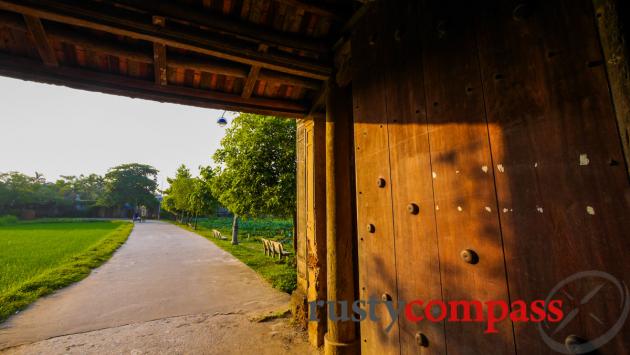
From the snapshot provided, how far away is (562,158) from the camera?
1.01 metres

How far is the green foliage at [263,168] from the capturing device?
8.85 m

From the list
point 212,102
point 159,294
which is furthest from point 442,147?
point 159,294

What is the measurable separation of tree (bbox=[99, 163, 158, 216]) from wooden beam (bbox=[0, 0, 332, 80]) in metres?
72.5

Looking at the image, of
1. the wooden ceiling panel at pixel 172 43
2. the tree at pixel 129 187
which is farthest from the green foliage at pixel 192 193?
the tree at pixel 129 187

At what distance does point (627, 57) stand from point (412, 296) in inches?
56.2

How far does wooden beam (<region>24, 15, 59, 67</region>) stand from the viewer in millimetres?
2057

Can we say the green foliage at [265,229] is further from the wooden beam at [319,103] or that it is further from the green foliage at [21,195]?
the green foliage at [21,195]

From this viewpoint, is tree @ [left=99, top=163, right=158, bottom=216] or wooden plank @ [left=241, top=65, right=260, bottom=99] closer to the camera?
wooden plank @ [left=241, top=65, right=260, bottom=99]

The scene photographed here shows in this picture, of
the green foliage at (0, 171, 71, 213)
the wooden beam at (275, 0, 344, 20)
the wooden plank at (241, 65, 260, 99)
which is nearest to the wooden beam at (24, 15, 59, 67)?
the wooden plank at (241, 65, 260, 99)

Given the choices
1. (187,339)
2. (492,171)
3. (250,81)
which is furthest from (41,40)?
(187,339)

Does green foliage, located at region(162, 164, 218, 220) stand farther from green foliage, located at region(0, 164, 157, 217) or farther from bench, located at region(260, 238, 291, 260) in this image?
green foliage, located at region(0, 164, 157, 217)

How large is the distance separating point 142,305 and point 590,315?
658 centimetres

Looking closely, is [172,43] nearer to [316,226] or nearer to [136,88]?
[136,88]

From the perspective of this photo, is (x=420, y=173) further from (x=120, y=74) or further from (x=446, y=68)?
(x=120, y=74)
